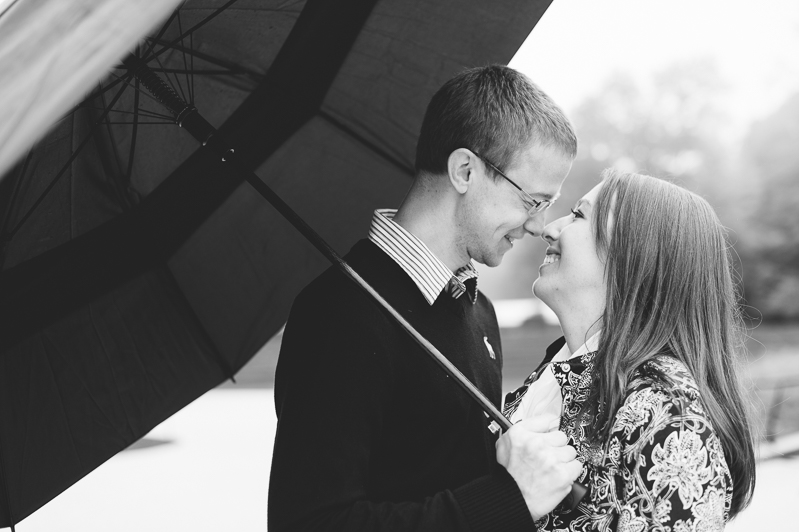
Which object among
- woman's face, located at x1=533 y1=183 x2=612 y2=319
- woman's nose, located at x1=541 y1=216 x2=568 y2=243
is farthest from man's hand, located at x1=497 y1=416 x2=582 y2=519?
woman's nose, located at x1=541 y1=216 x2=568 y2=243

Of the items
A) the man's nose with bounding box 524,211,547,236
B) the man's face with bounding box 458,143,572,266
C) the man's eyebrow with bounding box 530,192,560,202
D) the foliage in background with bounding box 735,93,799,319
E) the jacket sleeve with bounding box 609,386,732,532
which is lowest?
the foliage in background with bounding box 735,93,799,319

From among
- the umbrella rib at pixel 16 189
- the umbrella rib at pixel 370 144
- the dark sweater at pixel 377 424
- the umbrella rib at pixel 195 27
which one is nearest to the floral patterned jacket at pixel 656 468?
the dark sweater at pixel 377 424

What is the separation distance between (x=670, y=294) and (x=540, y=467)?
0.73 metres

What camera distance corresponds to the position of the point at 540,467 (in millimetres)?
2135

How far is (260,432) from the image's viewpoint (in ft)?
46.9

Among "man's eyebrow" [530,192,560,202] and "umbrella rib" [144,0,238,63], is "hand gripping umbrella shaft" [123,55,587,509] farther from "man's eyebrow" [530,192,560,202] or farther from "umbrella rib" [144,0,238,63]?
"man's eyebrow" [530,192,560,202]

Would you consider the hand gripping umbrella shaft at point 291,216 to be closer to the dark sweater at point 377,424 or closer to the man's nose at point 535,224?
the dark sweater at point 377,424

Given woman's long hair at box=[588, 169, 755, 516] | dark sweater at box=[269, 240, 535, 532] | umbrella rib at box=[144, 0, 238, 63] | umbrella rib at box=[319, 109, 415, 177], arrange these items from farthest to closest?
umbrella rib at box=[319, 109, 415, 177] < umbrella rib at box=[144, 0, 238, 63] < woman's long hair at box=[588, 169, 755, 516] < dark sweater at box=[269, 240, 535, 532]

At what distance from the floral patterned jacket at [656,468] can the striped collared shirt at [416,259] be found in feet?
2.28

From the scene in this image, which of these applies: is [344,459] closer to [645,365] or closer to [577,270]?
[645,365]

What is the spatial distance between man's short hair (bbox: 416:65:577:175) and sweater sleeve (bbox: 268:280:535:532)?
31.7 inches

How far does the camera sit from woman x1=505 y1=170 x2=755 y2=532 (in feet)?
6.76

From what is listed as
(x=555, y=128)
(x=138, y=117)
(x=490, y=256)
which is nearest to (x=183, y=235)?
(x=138, y=117)

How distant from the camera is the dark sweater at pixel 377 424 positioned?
212 cm
